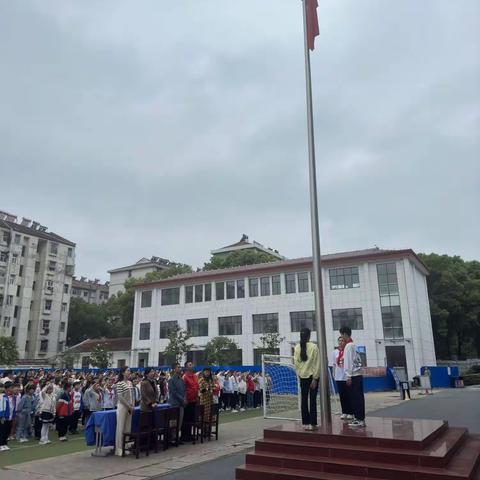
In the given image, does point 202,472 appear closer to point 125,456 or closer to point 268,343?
point 125,456

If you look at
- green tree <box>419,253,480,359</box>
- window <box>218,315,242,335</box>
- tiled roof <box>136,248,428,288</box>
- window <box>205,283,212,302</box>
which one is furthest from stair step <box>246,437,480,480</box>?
green tree <box>419,253,480,359</box>

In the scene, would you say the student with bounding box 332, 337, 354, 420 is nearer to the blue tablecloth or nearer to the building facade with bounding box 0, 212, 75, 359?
the blue tablecloth

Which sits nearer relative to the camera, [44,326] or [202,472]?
[202,472]

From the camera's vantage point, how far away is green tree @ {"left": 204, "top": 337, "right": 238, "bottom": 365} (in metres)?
41.1

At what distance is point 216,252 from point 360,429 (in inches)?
2869

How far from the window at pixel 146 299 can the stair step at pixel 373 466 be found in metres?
44.6

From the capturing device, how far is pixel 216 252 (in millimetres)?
80250

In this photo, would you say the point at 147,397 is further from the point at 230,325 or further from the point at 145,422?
the point at 230,325

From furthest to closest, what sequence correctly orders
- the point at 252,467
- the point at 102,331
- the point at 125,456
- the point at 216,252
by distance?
the point at 216,252 < the point at 102,331 < the point at 125,456 < the point at 252,467

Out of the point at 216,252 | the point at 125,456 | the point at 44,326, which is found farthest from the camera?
the point at 216,252

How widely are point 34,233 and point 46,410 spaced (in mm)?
56842

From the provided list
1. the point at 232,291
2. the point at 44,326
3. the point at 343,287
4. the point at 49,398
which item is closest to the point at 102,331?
the point at 44,326

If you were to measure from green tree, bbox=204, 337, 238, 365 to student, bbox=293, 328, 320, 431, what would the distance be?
33.8m

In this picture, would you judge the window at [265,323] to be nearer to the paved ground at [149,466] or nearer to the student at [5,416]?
the paved ground at [149,466]
